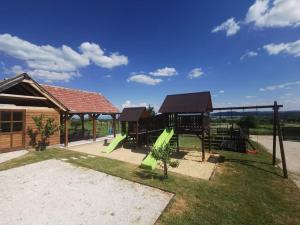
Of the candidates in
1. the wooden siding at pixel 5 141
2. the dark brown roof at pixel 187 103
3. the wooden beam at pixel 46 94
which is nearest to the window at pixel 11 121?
the wooden siding at pixel 5 141

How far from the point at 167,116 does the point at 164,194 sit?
27.3ft

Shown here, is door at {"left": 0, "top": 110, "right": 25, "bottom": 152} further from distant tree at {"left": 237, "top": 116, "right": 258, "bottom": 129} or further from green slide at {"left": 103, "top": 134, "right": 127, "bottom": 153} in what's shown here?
distant tree at {"left": 237, "top": 116, "right": 258, "bottom": 129}

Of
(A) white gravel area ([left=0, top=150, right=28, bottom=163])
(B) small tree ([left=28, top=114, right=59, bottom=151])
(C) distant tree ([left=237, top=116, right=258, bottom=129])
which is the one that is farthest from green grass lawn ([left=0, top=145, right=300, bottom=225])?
(C) distant tree ([left=237, top=116, right=258, bottom=129])

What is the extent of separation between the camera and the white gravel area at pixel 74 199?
4.85 m

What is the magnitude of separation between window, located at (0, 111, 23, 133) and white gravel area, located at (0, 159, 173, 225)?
435cm

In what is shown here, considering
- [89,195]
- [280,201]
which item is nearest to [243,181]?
[280,201]

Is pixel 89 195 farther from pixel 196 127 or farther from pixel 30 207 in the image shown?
pixel 196 127

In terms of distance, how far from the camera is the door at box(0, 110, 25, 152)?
36.3 ft

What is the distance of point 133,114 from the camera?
51.5ft

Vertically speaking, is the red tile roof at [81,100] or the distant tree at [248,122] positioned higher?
→ the red tile roof at [81,100]

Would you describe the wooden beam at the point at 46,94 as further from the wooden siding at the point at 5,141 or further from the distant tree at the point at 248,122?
the distant tree at the point at 248,122

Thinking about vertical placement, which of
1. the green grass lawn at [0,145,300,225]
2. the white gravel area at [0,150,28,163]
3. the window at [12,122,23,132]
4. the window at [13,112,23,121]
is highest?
the window at [13,112,23,121]

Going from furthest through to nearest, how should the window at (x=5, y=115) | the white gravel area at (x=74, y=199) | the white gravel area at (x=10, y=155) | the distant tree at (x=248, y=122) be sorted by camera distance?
1. the distant tree at (x=248, y=122)
2. the window at (x=5, y=115)
3. the white gravel area at (x=10, y=155)
4. the white gravel area at (x=74, y=199)

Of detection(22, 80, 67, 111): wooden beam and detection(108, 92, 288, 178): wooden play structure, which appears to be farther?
detection(22, 80, 67, 111): wooden beam
